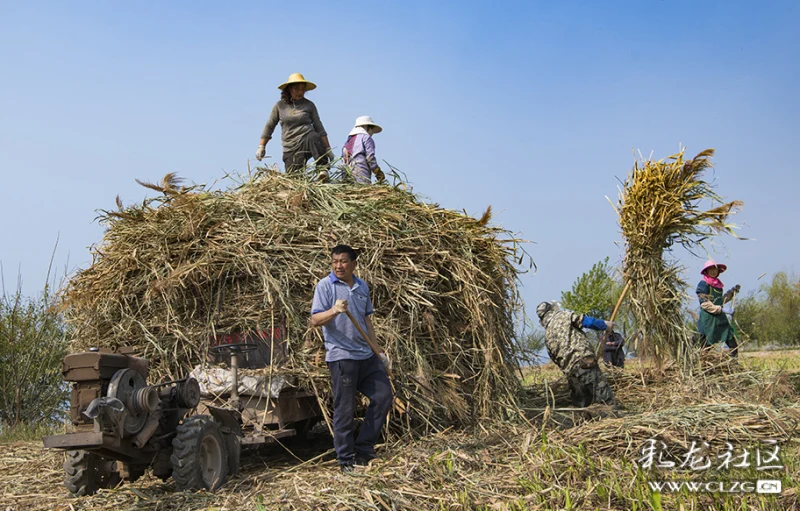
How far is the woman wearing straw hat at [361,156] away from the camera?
820 cm

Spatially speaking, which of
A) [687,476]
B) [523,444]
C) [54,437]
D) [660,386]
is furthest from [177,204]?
[660,386]

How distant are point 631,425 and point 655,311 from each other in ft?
10.7

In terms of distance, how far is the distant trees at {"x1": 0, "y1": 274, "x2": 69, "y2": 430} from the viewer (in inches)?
412

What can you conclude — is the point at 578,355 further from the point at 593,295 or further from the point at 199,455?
the point at 593,295

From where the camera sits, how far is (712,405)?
19.8ft

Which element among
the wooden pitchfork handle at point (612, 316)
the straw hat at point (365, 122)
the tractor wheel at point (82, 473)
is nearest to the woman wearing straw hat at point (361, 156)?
the straw hat at point (365, 122)

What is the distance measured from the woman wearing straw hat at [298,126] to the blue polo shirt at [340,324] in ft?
10.2

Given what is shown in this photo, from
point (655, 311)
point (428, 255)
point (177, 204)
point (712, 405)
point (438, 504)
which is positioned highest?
point (177, 204)

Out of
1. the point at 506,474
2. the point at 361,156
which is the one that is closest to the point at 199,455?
the point at 506,474

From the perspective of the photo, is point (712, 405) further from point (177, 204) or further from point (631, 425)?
point (177, 204)

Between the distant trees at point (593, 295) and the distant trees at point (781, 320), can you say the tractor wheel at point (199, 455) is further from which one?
the distant trees at point (781, 320)

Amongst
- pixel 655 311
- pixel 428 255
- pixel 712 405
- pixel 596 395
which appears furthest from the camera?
pixel 655 311

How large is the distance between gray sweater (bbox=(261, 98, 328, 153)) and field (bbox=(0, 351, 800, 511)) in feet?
11.9

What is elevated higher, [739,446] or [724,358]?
[724,358]
